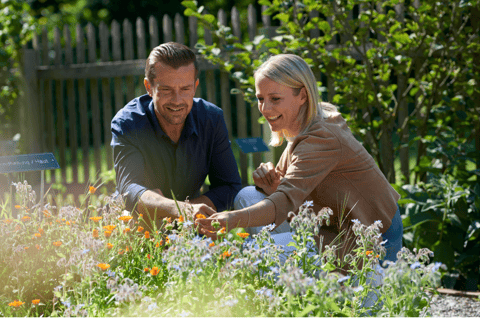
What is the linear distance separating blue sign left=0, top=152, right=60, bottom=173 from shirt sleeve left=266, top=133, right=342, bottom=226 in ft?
3.72

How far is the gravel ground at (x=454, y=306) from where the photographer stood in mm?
2549

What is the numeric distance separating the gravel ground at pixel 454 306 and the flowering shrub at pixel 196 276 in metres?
1.10

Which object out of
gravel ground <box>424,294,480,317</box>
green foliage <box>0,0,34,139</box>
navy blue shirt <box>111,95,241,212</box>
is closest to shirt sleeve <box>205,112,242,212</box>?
navy blue shirt <box>111,95,241,212</box>

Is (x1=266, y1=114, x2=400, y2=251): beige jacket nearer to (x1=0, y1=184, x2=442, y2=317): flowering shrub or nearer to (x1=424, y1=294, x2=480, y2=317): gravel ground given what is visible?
(x1=0, y1=184, x2=442, y2=317): flowering shrub

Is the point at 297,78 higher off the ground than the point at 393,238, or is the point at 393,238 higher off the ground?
the point at 297,78

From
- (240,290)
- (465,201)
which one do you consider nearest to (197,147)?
(240,290)

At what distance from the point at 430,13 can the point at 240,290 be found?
2938 millimetres

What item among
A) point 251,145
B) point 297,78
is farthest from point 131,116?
point 297,78

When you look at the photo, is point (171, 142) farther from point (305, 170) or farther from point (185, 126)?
point (305, 170)

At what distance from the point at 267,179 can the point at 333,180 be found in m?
0.36

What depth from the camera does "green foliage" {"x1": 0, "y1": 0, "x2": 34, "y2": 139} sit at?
17.4 ft

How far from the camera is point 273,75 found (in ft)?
7.04

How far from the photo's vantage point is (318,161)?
6.72 ft

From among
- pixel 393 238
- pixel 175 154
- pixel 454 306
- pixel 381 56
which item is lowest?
pixel 454 306
